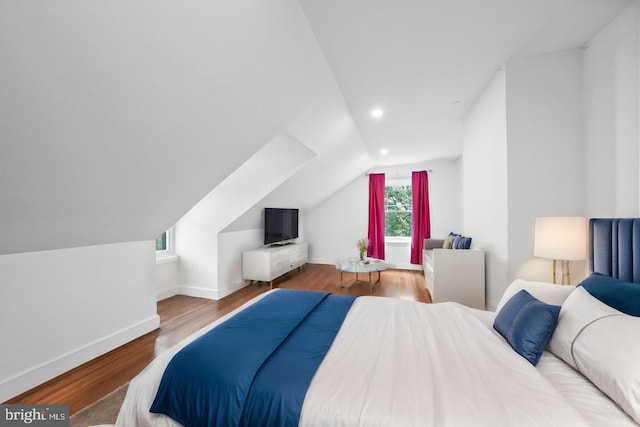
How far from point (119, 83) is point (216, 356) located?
4.75 ft

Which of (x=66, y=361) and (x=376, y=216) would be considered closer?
(x=66, y=361)

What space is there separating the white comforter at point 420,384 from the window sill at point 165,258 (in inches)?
107

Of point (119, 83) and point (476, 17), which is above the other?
point (476, 17)

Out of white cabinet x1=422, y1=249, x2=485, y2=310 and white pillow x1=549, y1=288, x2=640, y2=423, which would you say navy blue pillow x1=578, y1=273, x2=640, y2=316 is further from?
white cabinet x1=422, y1=249, x2=485, y2=310

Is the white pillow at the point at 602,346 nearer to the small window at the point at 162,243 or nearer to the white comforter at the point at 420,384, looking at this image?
the white comforter at the point at 420,384

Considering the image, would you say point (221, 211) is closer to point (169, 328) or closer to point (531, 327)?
point (169, 328)

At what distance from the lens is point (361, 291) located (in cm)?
409

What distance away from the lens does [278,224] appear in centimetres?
477

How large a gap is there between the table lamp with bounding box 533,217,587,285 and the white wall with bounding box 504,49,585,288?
31 cm

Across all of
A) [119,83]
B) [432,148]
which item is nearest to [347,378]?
[119,83]

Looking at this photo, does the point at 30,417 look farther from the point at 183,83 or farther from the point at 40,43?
the point at 183,83

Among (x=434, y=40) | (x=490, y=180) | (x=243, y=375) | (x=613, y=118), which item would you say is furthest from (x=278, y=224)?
(x=613, y=118)

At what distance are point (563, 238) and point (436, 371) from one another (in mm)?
1665

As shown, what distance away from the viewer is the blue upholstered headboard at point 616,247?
1.52m
